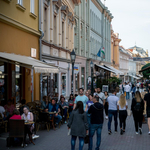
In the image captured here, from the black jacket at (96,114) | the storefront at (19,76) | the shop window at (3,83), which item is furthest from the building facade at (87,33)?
the black jacket at (96,114)

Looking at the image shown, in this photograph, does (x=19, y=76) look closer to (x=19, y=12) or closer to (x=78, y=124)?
(x=19, y=12)

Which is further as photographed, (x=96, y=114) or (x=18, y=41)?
(x=18, y=41)

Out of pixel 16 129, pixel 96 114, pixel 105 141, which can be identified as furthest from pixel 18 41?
pixel 96 114

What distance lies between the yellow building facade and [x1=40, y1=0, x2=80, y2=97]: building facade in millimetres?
1767

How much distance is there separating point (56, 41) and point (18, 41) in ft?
25.1

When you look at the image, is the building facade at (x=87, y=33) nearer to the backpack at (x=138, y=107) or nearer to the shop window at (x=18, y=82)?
the shop window at (x=18, y=82)

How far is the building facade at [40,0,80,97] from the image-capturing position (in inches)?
758

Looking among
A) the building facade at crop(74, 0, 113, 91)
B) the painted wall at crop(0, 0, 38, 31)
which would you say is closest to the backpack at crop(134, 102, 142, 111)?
the painted wall at crop(0, 0, 38, 31)

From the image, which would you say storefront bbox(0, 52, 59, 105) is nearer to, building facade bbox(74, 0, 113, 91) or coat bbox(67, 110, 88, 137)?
coat bbox(67, 110, 88, 137)

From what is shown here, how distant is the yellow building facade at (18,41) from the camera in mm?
12743

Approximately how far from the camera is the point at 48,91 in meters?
20.2

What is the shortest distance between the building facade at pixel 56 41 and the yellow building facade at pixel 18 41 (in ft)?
5.80

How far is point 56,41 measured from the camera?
21719 mm

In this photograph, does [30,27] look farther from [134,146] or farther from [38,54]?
[134,146]
